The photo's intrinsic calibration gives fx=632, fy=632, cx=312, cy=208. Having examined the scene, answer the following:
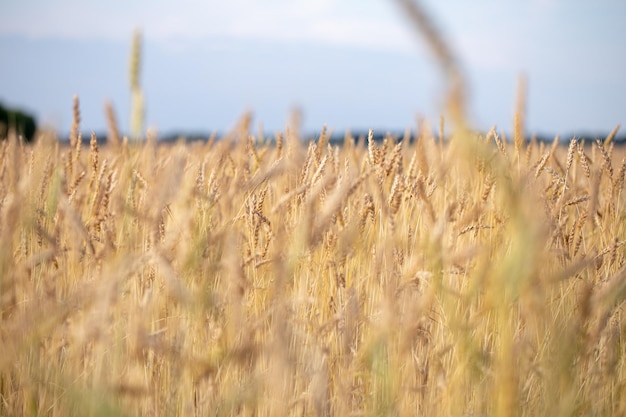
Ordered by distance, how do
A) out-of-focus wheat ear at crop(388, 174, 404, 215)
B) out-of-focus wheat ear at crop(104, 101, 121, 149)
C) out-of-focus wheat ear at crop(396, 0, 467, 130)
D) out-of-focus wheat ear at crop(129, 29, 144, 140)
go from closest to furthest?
out-of-focus wheat ear at crop(396, 0, 467, 130) < out-of-focus wheat ear at crop(388, 174, 404, 215) < out-of-focus wheat ear at crop(129, 29, 144, 140) < out-of-focus wheat ear at crop(104, 101, 121, 149)

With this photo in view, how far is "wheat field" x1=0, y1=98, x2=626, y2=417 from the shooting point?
2.82 feet

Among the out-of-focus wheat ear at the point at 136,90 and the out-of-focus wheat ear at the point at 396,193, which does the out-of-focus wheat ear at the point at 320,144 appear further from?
the out-of-focus wheat ear at the point at 136,90

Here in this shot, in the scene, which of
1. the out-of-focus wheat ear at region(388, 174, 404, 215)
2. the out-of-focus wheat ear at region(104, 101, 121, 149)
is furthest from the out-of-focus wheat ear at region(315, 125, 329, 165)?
the out-of-focus wheat ear at region(104, 101, 121, 149)

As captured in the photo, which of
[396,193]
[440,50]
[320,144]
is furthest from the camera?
[320,144]

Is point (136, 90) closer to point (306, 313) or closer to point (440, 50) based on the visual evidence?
point (306, 313)

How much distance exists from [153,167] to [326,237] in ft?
3.67

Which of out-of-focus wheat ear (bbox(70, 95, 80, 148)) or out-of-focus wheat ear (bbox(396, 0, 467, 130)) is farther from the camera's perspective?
out-of-focus wheat ear (bbox(70, 95, 80, 148))

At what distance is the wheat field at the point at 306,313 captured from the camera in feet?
2.82

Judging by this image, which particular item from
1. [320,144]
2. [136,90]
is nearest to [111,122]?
[136,90]

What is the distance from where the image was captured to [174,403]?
1210 millimetres

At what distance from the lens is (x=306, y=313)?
1463 millimetres

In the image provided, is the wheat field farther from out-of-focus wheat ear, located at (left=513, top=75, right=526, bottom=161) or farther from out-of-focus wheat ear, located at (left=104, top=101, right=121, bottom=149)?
out-of-focus wheat ear, located at (left=104, top=101, right=121, bottom=149)

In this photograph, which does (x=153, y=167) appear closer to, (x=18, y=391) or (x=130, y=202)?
(x=130, y=202)

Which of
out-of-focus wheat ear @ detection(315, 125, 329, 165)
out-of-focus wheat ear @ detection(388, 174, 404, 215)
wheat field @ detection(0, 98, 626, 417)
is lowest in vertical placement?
wheat field @ detection(0, 98, 626, 417)
